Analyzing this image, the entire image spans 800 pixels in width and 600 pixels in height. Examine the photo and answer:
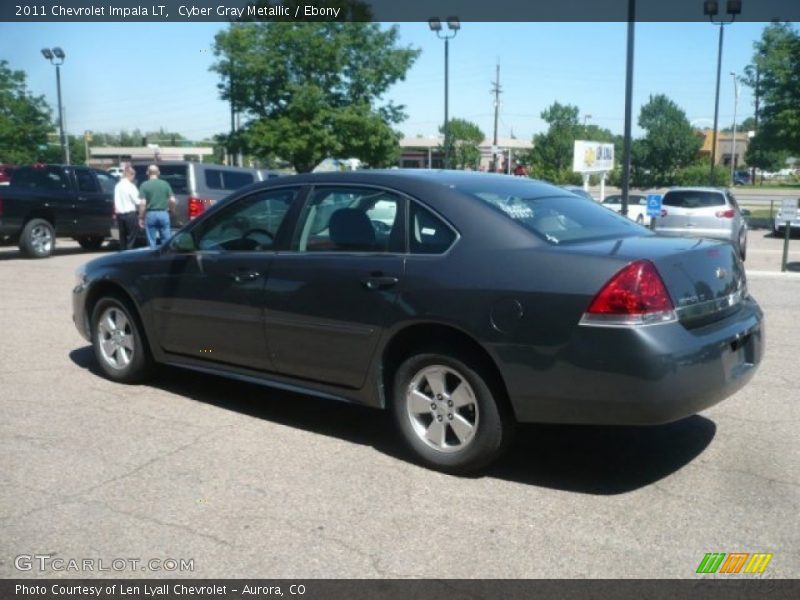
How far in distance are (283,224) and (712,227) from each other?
47.5 ft

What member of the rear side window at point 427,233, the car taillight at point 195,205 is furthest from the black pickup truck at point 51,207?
the rear side window at point 427,233

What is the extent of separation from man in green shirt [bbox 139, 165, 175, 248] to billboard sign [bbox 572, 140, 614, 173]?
18259 mm

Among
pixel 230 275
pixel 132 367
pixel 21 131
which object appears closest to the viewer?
pixel 230 275

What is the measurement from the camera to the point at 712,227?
1762cm

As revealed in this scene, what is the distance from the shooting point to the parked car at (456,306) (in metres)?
3.96

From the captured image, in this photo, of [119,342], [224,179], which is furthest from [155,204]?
[119,342]

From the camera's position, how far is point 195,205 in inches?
649

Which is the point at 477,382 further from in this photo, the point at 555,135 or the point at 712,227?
the point at 555,135

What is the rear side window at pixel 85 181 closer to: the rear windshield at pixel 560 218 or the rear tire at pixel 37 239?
the rear tire at pixel 37 239

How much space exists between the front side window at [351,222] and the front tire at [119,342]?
1810 millimetres

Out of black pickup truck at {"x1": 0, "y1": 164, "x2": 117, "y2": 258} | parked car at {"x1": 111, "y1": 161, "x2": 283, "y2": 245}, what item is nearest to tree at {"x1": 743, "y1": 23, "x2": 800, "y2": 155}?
parked car at {"x1": 111, "y1": 161, "x2": 283, "y2": 245}

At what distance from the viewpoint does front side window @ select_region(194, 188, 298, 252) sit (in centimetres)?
536

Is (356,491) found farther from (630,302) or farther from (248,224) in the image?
(248,224)
